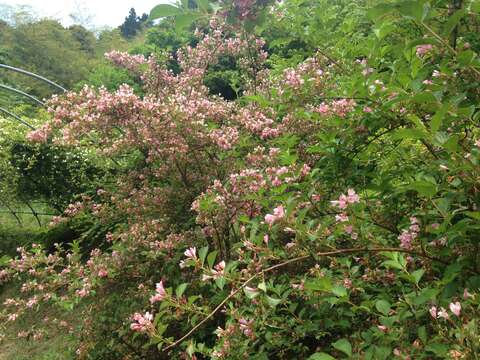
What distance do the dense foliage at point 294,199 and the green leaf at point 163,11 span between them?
12 mm

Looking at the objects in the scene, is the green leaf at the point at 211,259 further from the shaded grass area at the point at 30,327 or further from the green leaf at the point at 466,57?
the shaded grass area at the point at 30,327

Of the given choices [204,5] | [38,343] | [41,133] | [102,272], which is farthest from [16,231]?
[204,5]

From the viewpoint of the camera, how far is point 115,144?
3.37m

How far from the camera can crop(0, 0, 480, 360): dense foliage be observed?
4.09 feet

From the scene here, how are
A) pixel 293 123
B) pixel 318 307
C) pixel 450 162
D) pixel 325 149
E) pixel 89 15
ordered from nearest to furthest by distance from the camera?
pixel 450 162 < pixel 325 149 < pixel 318 307 < pixel 293 123 < pixel 89 15

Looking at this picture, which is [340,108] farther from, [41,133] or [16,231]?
[16,231]

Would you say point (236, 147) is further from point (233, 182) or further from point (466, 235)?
point (466, 235)

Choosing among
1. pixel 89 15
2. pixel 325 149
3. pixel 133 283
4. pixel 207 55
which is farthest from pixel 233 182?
pixel 89 15

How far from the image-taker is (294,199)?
1544 mm

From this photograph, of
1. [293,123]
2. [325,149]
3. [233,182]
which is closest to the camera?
[325,149]

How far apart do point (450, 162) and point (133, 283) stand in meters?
2.93

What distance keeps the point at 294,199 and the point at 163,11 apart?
0.80m

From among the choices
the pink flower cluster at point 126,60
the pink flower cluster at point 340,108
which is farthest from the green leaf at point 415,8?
the pink flower cluster at point 126,60

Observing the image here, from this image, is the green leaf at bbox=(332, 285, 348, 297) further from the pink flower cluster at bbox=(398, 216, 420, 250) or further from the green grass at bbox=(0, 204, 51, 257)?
the green grass at bbox=(0, 204, 51, 257)
